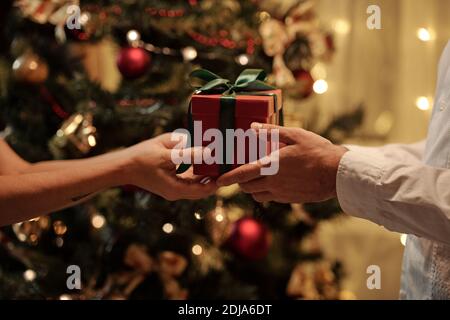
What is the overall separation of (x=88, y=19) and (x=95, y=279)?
28.6 inches

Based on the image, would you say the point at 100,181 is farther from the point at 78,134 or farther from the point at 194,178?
the point at 78,134

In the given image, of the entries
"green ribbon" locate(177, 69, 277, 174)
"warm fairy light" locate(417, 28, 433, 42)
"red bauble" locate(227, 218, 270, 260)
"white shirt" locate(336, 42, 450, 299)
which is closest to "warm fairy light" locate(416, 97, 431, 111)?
"warm fairy light" locate(417, 28, 433, 42)

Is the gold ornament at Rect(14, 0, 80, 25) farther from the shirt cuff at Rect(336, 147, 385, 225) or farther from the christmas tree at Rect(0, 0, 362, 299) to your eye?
the shirt cuff at Rect(336, 147, 385, 225)

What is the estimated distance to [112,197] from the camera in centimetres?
159

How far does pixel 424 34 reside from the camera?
1904 mm

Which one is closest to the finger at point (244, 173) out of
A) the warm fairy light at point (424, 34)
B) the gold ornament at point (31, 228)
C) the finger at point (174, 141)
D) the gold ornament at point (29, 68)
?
the finger at point (174, 141)

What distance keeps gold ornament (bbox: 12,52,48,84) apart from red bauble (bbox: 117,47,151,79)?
24 cm

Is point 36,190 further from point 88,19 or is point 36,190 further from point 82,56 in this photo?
point 82,56

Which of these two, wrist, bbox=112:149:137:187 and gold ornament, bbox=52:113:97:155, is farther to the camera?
gold ornament, bbox=52:113:97:155

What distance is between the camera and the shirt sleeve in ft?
3.09

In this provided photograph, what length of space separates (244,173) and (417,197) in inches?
11.7

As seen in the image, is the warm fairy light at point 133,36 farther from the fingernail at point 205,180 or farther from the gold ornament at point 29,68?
the fingernail at point 205,180

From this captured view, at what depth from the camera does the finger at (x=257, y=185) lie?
1051 mm

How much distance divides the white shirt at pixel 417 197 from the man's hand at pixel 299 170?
3cm
